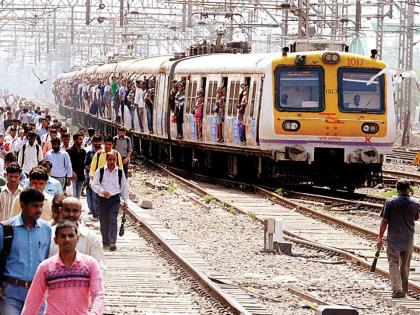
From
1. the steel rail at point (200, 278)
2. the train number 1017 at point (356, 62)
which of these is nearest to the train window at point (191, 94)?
the train number 1017 at point (356, 62)

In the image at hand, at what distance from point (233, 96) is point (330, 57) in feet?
9.18

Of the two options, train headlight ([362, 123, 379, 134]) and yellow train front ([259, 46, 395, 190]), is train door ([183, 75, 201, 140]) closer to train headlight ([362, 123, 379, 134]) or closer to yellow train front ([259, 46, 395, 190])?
yellow train front ([259, 46, 395, 190])

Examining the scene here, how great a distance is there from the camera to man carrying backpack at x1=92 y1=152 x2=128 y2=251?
15.1 meters

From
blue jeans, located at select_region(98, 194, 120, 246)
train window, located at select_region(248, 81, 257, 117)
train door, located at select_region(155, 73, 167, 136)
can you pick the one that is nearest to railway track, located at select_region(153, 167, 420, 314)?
train window, located at select_region(248, 81, 257, 117)

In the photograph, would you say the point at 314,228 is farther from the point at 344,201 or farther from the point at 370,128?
the point at 370,128

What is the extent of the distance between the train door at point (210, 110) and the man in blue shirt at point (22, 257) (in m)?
19.3

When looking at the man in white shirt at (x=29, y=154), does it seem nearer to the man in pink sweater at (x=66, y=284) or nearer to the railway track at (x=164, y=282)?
the railway track at (x=164, y=282)

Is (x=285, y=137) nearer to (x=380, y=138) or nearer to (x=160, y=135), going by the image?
(x=380, y=138)

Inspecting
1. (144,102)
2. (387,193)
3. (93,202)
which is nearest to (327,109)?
(387,193)

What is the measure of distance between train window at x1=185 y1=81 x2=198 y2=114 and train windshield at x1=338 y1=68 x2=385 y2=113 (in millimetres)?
5236

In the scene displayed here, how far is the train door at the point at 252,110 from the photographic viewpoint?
24.8 metres

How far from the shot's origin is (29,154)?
1808 centimetres

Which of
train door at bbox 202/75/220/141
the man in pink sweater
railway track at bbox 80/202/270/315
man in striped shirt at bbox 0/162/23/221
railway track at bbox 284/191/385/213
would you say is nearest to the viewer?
the man in pink sweater

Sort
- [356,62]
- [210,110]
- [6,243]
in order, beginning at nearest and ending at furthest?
[6,243] → [356,62] → [210,110]
